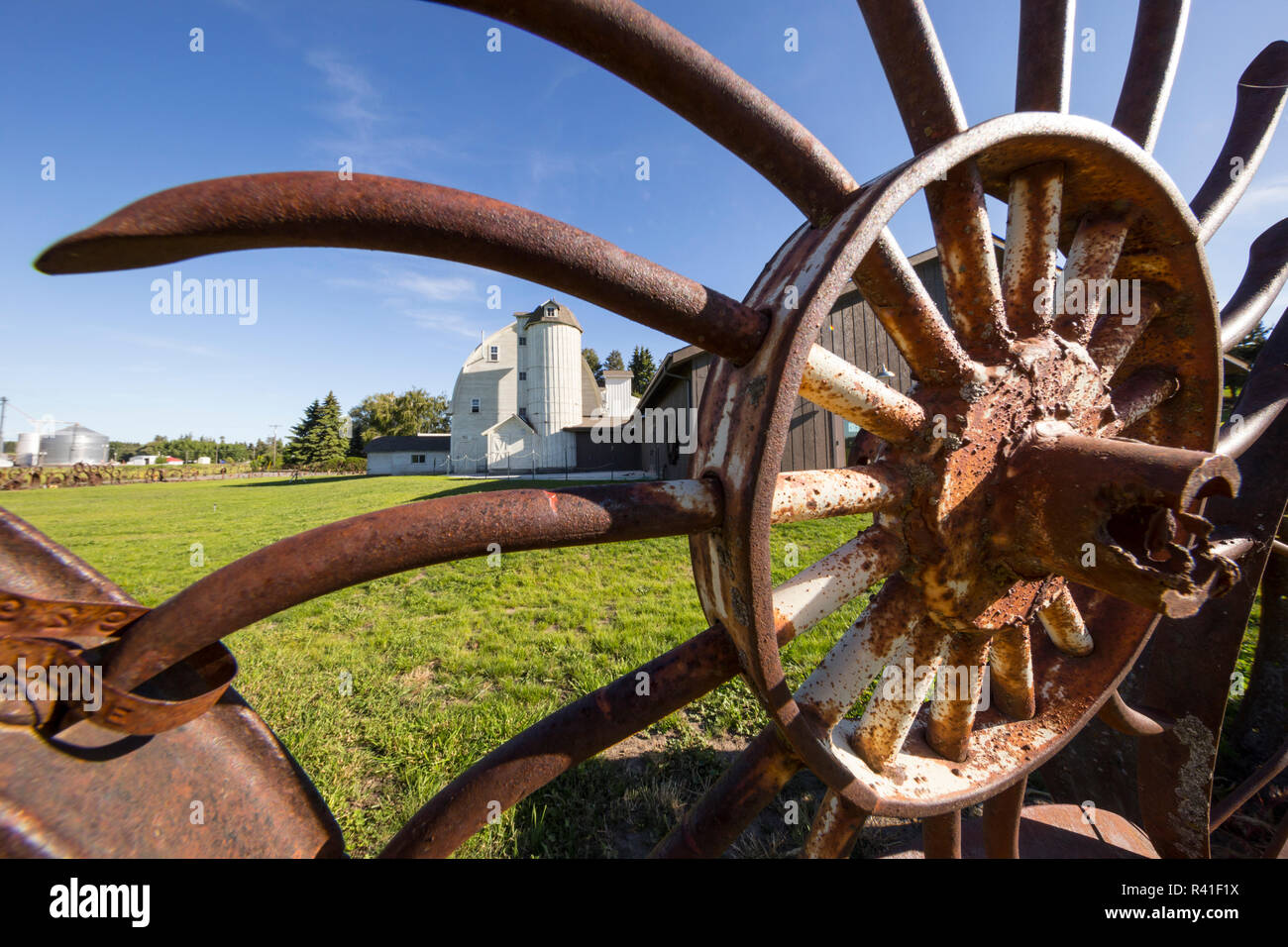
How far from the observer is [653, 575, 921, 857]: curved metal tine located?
3.54 ft

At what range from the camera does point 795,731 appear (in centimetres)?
92

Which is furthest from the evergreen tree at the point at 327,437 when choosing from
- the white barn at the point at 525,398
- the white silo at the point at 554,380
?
the white silo at the point at 554,380

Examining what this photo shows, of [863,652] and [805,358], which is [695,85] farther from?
[863,652]

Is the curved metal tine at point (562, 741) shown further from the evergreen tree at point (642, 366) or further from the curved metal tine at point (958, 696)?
the evergreen tree at point (642, 366)

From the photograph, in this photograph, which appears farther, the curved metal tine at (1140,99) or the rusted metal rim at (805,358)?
the curved metal tine at (1140,99)

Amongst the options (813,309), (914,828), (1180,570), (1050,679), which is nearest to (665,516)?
(813,309)

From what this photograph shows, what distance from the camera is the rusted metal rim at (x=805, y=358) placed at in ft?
2.69

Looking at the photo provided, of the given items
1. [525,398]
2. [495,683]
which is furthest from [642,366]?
[495,683]

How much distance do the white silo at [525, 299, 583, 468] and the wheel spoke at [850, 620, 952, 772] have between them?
2895 centimetres

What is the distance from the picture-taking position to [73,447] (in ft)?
184

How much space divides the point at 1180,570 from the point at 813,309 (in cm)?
96

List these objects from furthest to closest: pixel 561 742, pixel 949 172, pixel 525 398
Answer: pixel 525 398
pixel 949 172
pixel 561 742

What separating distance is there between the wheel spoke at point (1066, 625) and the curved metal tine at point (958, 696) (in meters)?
0.29

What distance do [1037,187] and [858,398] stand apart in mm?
784
